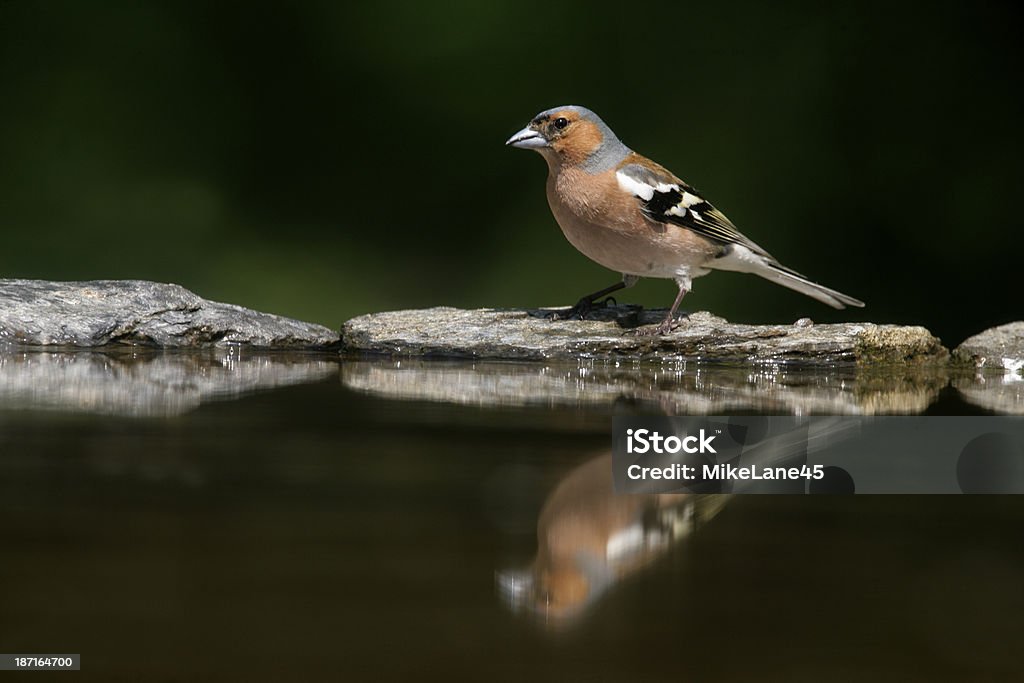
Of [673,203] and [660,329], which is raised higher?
[673,203]

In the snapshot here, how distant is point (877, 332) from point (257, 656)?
2.23 metres

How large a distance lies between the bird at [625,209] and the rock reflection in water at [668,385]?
33 cm

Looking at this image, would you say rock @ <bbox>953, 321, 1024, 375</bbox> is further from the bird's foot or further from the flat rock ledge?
the bird's foot

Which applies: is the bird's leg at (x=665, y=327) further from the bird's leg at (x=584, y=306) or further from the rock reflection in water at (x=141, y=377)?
the rock reflection in water at (x=141, y=377)

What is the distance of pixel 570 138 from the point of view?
2.59 m

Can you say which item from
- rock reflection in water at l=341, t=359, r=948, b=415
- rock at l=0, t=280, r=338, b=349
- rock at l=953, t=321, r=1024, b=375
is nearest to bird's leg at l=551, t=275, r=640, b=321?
rock reflection in water at l=341, t=359, r=948, b=415

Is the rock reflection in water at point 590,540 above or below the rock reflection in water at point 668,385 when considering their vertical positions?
below

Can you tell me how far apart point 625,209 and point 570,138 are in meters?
0.24

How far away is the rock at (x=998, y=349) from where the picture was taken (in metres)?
2.51

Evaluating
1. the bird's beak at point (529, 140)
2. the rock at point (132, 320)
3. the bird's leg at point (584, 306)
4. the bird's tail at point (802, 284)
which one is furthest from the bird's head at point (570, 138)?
the rock at point (132, 320)

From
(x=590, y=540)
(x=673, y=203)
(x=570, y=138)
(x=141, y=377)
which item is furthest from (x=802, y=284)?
(x=590, y=540)

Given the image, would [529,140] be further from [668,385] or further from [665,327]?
[668,385]

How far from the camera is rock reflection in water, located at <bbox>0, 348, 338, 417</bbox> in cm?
138

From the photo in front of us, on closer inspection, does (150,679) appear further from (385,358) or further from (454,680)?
(385,358)
